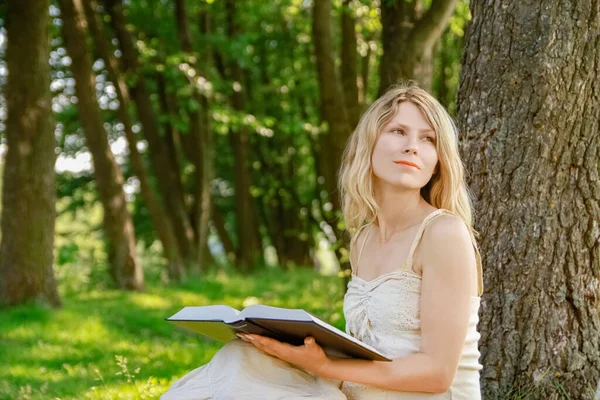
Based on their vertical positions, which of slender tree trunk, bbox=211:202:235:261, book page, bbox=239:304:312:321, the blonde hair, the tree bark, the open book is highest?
the tree bark

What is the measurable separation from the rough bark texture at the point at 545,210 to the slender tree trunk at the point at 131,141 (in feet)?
34.6

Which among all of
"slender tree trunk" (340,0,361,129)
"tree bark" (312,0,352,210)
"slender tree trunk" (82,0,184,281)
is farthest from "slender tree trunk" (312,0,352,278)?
"slender tree trunk" (82,0,184,281)

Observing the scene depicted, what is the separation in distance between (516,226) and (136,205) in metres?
17.9

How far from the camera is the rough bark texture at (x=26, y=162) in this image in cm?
988

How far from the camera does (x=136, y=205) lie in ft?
70.1

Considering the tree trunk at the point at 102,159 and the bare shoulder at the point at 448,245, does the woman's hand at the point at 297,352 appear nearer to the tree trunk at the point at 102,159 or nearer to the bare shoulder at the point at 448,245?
the bare shoulder at the point at 448,245

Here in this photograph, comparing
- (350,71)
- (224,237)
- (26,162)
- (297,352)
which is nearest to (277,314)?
(297,352)

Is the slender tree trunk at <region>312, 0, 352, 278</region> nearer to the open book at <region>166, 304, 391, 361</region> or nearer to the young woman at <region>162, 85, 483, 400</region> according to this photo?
the young woman at <region>162, 85, 483, 400</region>

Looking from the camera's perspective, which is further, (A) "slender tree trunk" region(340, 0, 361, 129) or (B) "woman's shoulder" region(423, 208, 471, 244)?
(A) "slender tree trunk" region(340, 0, 361, 129)

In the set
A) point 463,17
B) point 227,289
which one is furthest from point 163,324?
point 463,17

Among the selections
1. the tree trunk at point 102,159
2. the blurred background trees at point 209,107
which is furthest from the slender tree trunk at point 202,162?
the tree trunk at point 102,159

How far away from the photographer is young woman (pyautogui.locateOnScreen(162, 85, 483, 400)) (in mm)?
3088

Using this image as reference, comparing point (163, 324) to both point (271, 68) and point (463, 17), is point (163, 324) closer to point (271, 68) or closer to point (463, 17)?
point (463, 17)

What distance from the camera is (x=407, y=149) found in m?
3.31
